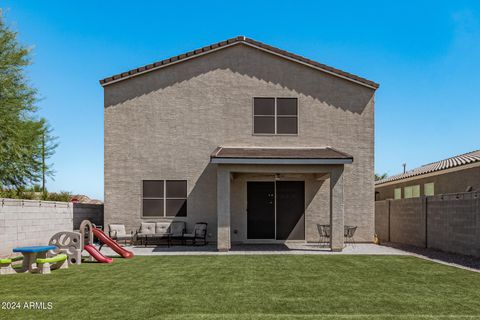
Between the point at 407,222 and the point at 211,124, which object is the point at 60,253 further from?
the point at 407,222

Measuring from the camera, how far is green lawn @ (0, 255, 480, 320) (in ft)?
22.4

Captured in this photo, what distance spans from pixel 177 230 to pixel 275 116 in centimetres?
634

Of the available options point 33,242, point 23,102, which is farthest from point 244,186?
point 23,102

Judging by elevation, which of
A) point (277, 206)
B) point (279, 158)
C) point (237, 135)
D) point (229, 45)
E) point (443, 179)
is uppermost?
point (229, 45)

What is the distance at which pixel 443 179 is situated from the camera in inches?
861

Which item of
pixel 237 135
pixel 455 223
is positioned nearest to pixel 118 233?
pixel 237 135

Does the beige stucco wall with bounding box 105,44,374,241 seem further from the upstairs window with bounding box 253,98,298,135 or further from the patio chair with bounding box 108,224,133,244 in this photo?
the patio chair with bounding box 108,224,133,244

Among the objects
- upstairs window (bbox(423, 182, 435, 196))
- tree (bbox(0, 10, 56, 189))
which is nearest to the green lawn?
upstairs window (bbox(423, 182, 435, 196))

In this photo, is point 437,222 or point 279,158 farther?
point 437,222

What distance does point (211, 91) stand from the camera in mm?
18203

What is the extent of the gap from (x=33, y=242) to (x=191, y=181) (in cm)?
633

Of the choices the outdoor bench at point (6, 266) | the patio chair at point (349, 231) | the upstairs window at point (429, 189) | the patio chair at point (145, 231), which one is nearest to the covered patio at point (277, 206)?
the patio chair at point (349, 231)

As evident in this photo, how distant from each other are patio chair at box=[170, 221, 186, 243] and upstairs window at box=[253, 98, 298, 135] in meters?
4.98

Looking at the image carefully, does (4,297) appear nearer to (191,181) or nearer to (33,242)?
(33,242)
